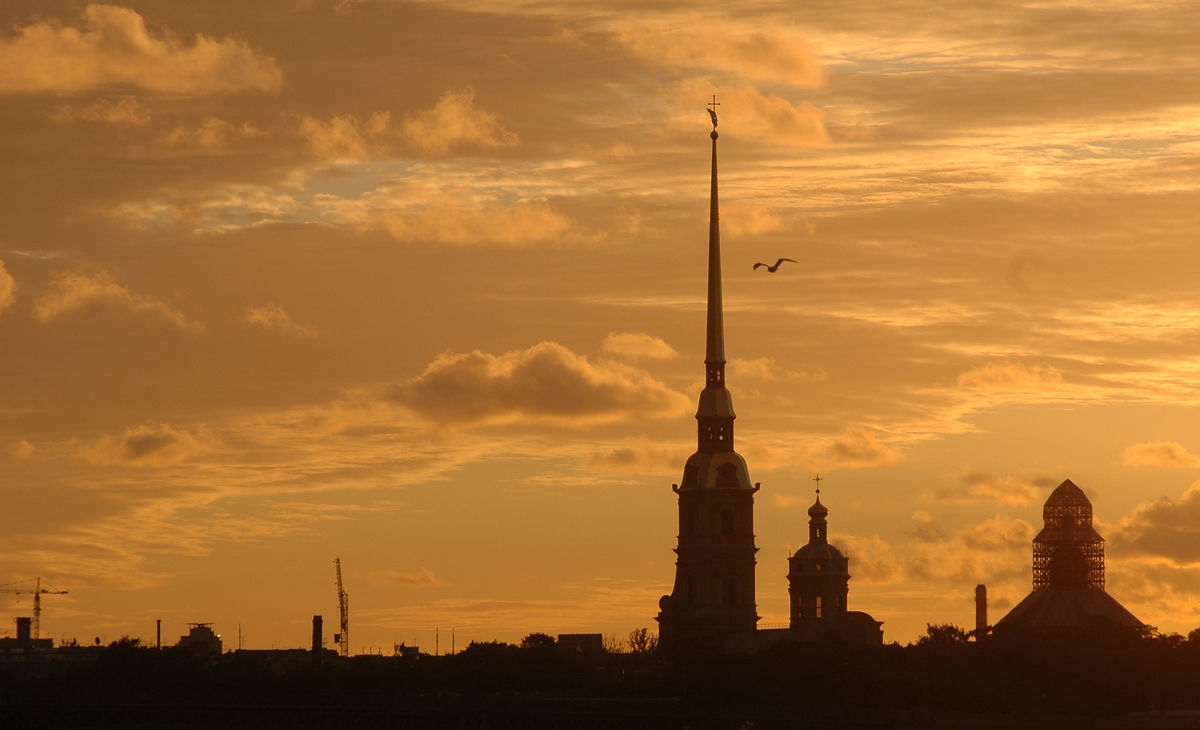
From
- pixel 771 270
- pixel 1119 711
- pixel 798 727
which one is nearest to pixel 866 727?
pixel 798 727

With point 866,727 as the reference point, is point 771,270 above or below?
above

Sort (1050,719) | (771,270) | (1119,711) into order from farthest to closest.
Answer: (1119,711) < (1050,719) < (771,270)

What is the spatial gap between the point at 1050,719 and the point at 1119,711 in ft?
53.2

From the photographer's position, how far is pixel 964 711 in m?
200

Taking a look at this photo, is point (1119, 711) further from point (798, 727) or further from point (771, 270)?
point (771, 270)

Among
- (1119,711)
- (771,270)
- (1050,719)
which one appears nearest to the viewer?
(771,270)

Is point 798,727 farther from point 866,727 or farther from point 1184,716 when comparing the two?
point 1184,716

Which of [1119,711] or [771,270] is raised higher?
[771,270]

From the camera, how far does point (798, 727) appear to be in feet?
651

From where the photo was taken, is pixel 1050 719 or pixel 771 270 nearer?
pixel 771 270

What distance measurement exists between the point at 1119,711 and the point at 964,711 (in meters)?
11.6

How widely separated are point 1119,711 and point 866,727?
64.7 ft

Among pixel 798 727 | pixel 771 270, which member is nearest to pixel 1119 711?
pixel 798 727

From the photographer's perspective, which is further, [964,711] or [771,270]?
[964,711]
